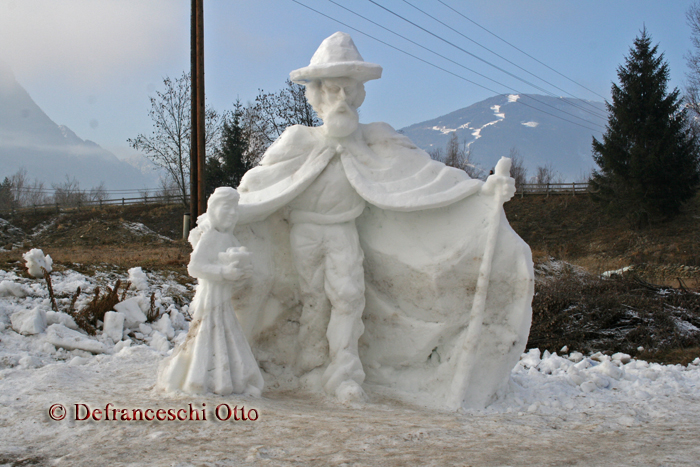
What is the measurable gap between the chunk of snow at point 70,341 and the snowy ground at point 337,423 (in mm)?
61

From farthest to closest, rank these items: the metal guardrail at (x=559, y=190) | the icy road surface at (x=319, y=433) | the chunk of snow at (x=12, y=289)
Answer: the metal guardrail at (x=559, y=190) < the chunk of snow at (x=12, y=289) < the icy road surface at (x=319, y=433)

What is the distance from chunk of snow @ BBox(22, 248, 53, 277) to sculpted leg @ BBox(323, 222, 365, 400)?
11.7ft

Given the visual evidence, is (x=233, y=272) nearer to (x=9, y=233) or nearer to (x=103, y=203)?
(x=9, y=233)

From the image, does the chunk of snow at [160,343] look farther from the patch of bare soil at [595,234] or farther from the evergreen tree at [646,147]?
the evergreen tree at [646,147]

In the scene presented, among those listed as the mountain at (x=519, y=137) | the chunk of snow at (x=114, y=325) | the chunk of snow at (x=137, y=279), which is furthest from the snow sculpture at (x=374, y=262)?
the mountain at (x=519, y=137)

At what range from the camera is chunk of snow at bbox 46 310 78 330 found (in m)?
5.17

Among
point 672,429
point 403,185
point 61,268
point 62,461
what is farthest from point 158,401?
point 61,268

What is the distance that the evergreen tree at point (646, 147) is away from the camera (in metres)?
20.1

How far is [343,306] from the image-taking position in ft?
12.8

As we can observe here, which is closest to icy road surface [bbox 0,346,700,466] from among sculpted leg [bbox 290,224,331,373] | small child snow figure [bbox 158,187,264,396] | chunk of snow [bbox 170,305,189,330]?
small child snow figure [bbox 158,187,264,396]

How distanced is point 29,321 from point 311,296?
106 inches

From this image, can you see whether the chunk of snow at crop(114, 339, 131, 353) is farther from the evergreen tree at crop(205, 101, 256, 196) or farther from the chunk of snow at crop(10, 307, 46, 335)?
the evergreen tree at crop(205, 101, 256, 196)

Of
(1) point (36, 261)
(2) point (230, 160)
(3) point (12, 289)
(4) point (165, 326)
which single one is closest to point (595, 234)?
(2) point (230, 160)

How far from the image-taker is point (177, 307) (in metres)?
6.65
